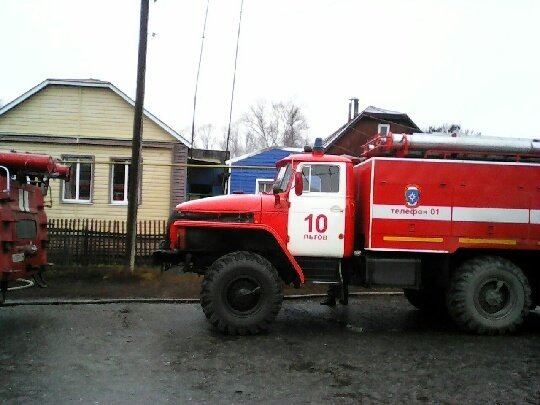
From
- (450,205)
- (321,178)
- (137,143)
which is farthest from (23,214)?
(450,205)

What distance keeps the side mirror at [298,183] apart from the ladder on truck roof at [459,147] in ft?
4.51

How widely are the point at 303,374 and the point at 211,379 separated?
1034mm

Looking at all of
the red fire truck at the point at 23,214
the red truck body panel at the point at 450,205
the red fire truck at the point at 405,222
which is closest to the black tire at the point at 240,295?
the red fire truck at the point at 405,222

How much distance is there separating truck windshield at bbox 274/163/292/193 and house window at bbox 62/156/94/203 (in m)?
12.4

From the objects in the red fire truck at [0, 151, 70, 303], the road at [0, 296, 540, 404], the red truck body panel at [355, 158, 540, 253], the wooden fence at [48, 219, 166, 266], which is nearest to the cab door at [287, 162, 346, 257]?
the red truck body panel at [355, 158, 540, 253]

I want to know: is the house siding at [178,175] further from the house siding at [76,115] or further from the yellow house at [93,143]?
the house siding at [76,115]

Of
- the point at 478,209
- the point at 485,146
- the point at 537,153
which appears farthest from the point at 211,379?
the point at 537,153

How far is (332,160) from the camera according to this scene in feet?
27.8

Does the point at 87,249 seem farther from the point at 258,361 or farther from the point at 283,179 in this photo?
the point at 258,361

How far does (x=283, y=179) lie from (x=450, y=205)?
8.40 feet

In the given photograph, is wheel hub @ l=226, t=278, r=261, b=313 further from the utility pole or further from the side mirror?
the utility pole

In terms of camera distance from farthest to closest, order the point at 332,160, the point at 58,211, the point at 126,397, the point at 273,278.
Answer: the point at 58,211
the point at 332,160
the point at 273,278
the point at 126,397

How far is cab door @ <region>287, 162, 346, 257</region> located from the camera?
8273mm

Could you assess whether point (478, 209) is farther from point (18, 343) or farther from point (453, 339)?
point (18, 343)
